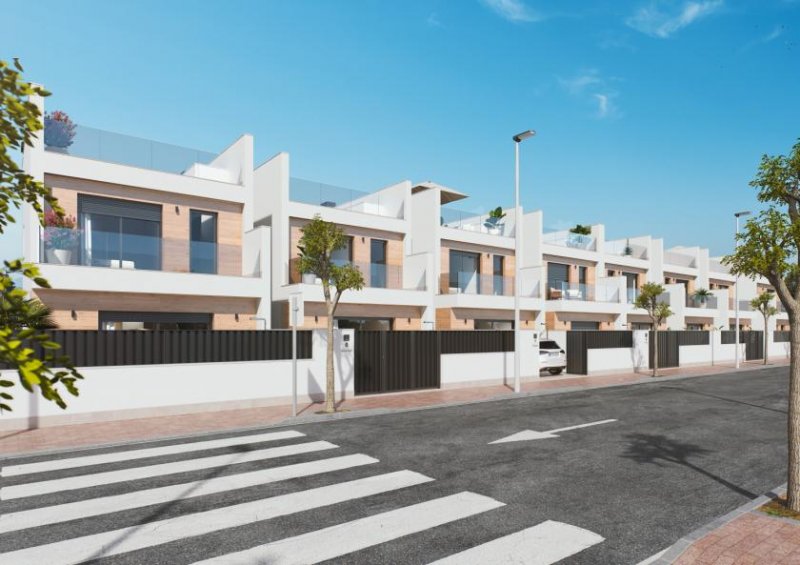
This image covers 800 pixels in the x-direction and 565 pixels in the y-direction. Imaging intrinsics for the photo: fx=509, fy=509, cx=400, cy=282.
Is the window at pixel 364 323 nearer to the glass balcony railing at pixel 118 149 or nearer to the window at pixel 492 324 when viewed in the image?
the window at pixel 492 324

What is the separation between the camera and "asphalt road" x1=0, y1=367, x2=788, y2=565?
5.55m

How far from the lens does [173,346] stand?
1373 cm

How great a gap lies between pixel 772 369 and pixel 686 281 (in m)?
15.1

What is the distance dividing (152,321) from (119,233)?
10.8 ft

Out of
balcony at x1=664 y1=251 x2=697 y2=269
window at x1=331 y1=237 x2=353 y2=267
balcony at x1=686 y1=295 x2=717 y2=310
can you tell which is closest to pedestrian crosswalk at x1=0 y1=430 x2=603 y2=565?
window at x1=331 y1=237 x2=353 y2=267

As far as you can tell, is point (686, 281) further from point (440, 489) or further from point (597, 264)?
point (440, 489)

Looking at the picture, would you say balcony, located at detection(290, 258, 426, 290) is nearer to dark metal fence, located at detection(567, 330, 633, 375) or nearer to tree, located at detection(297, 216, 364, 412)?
tree, located at detection(297, 216, 364, 412)

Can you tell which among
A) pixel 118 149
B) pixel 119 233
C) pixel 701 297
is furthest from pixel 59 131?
pixel 701 297

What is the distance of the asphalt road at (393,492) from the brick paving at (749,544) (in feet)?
1.22

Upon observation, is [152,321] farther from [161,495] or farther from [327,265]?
[161,495]

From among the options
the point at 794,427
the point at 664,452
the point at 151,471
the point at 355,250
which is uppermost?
the point at 355,250

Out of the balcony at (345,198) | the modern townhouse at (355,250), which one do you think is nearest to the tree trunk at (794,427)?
the modern townhouse at (355,250)

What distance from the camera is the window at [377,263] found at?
72.1 feet

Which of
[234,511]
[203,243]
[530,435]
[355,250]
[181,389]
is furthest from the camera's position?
[355,250]
